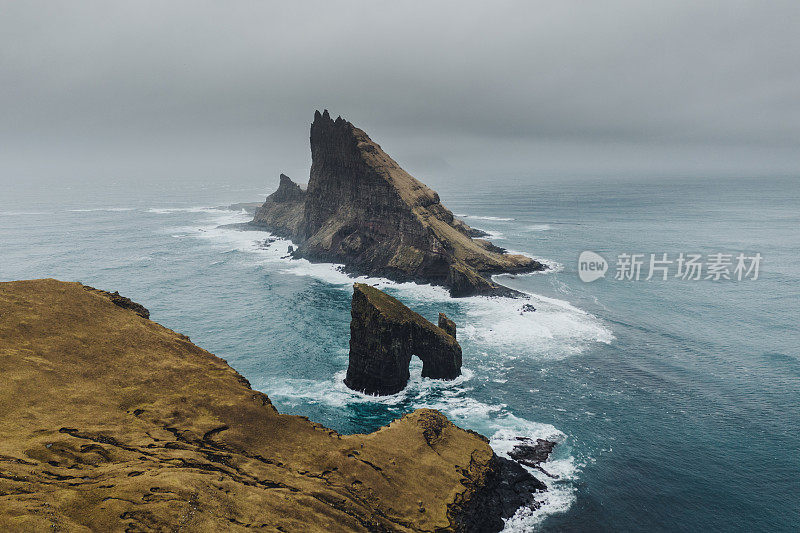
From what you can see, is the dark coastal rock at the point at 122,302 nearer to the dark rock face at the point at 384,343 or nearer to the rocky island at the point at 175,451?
the rocky island at the point at 175,451

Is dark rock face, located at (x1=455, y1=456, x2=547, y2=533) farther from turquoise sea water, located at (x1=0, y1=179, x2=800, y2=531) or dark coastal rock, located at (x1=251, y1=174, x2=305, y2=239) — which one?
dark coastal rock, located at (x1=251, y1=174, x2=305, y2=239)

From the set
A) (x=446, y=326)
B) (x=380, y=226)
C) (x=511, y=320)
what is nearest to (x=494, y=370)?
(x=446, y=326)

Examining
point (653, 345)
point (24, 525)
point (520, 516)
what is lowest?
point (520, 516)

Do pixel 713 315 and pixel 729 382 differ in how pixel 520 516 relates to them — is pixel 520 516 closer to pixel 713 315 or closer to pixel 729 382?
pixel 729 382

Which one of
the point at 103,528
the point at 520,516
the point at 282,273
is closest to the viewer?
the point at 103,528

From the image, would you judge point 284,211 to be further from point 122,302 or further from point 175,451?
point 175,451

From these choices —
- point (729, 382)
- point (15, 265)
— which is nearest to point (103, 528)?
point (729, 382)

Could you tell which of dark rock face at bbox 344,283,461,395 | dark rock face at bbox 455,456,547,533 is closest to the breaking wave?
dark rock face at bbox 455,456,547,533

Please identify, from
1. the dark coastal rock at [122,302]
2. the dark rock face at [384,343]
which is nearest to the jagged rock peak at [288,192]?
the dark rock face at [384,343]
